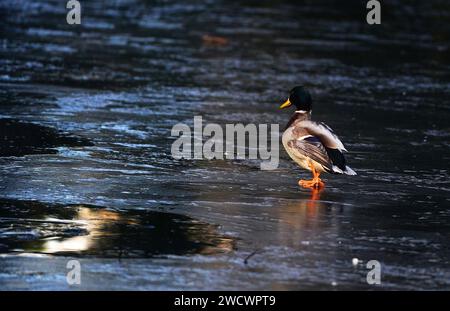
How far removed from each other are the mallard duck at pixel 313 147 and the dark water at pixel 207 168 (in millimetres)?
228

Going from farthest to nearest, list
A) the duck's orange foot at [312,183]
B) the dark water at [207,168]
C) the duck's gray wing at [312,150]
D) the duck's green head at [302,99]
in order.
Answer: the duck's green head at [302,99]
the duck's orange foot at [312,183]
the duck's gray wing at [312,150]
the dark water at [207,168]

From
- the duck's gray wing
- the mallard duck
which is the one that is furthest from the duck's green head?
the duck's gray wing

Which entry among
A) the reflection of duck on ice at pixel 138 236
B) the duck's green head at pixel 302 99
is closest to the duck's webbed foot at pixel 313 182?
the duck's green head at pixel 302 99

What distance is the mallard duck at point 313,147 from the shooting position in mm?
9961

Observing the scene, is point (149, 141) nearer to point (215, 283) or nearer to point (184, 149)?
point (184, 149)

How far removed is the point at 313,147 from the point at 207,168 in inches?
52.0

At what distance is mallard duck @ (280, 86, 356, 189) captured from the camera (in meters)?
9.96

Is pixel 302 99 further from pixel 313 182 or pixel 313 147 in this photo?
pixel 313 182

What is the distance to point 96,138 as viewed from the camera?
12.2 m

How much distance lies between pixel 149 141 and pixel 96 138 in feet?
1.97

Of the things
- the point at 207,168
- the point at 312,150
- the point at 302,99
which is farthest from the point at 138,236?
the point at 302,99

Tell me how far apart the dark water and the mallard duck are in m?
0.23

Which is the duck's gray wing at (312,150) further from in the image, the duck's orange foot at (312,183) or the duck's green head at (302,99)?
the duck's green head at (302,99)

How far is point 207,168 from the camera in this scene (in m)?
10.9
